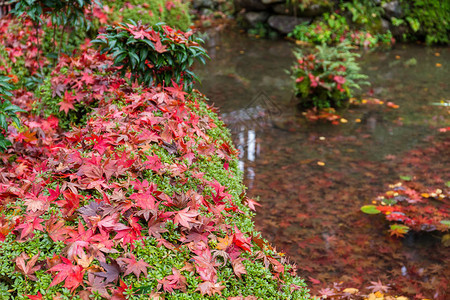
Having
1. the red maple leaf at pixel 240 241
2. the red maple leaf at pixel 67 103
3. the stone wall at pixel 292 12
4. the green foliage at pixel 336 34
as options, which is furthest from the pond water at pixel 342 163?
the stone wall at pixel 292 12

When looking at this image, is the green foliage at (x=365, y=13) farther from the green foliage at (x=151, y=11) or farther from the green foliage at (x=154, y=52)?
the green foliage at (x=154, y=52)

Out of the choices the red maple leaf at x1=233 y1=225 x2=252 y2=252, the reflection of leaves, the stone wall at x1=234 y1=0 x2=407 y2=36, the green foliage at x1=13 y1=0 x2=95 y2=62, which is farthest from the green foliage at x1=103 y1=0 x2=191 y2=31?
the red maple leaf at x1=233 y1=225 x2=252 y2=252

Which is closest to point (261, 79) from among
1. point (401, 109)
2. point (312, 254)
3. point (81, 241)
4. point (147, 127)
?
point (401, 109)

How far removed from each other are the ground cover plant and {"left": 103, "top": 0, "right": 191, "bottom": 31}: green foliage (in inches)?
151

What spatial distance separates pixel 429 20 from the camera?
10.7 m

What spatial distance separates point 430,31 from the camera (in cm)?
1067

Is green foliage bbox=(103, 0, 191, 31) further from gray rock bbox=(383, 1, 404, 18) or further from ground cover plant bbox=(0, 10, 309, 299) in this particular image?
gray rock bbox=(383, 1, 404, 18)

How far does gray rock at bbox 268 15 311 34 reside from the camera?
1091 centimetres

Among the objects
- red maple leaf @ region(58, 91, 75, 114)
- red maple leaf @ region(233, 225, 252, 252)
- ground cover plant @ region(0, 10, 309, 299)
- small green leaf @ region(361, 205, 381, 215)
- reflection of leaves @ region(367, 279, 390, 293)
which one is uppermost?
red maple leaf @ region(58, 91, 75, 114)

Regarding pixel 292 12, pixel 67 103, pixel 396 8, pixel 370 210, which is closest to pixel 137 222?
pixel 67 103

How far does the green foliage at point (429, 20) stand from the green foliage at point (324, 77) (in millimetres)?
5157

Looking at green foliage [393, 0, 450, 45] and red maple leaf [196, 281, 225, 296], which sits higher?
green foliage [393, 0, 450, 45]

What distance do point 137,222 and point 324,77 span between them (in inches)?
202

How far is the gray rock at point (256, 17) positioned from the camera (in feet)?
36.7
